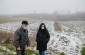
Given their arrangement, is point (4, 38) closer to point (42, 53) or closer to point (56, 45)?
point (56, 45)

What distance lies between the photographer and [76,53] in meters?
15.5

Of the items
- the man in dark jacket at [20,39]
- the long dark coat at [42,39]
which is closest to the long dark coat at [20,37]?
the man in dark jacket at [20,39]

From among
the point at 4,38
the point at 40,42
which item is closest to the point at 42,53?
the point at 40,42

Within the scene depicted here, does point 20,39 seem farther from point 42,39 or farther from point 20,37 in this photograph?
point 42,39

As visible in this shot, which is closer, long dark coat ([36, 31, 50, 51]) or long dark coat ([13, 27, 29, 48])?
long dark coat ([13, 27, 29, 48])

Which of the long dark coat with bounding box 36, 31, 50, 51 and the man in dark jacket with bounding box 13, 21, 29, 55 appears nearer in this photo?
the man in dark jacket with bounding box 13, 21, 29, 55

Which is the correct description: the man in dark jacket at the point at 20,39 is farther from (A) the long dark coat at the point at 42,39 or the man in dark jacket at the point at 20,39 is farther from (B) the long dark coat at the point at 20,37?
(A) the long dark coat at the point at 42,39

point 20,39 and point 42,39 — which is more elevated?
point 20,39

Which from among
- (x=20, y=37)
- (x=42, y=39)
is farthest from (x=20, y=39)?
(x=42, y=39)

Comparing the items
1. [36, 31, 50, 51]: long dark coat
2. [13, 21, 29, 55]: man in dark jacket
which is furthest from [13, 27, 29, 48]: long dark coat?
[36, 31, 50, 51]: long dark coat

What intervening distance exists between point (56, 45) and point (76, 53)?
254 cm

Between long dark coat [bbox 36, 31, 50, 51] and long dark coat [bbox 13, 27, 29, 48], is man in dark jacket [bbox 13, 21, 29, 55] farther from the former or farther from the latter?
long dark coat [bbox 36, 31, 50, 51]

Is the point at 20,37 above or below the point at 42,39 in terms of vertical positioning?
above

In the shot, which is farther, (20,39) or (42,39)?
(42,39)
